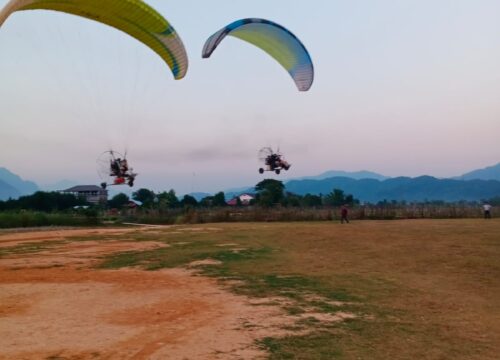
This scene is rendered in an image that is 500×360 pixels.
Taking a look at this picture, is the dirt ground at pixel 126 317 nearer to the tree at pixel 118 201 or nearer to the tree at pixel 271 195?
the tree at pixel 271 195

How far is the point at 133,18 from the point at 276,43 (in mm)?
7116

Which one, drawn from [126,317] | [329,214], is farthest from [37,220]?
[126,317]

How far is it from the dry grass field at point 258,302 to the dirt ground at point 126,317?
0.03 m

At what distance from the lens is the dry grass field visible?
7086 millimetres

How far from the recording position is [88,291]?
37.8 feet

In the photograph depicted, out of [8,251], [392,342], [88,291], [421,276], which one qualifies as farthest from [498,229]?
[8,251]

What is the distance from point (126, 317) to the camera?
891 centimetres

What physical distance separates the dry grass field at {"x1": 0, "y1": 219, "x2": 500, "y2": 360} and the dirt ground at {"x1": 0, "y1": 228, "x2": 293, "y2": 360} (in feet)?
0.10

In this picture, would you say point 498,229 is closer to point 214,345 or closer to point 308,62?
point 308,62

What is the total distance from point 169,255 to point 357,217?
76.7ft

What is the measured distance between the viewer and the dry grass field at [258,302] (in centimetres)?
709

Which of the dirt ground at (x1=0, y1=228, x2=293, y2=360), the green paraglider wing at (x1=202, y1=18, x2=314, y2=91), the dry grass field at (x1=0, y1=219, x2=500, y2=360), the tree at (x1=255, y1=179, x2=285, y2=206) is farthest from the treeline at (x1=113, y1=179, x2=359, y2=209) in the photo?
the dirt ground at (x1=0, y1=228, x2=293, y2=360)

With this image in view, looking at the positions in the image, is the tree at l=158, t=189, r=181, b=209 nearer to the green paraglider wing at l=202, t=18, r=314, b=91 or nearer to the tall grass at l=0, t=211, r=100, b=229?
the tall grass at l=0, t=211, r=100, b=229

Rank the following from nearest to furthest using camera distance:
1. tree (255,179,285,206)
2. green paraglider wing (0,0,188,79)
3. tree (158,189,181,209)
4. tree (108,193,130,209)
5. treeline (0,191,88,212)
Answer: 1. green paraglider wing (0,0,188,79)
2. treeline (0,191,88,212)
3. tree (255,179,285,206)
4. tree (158,189,181,209)
5. tree (108,193,130,209)
